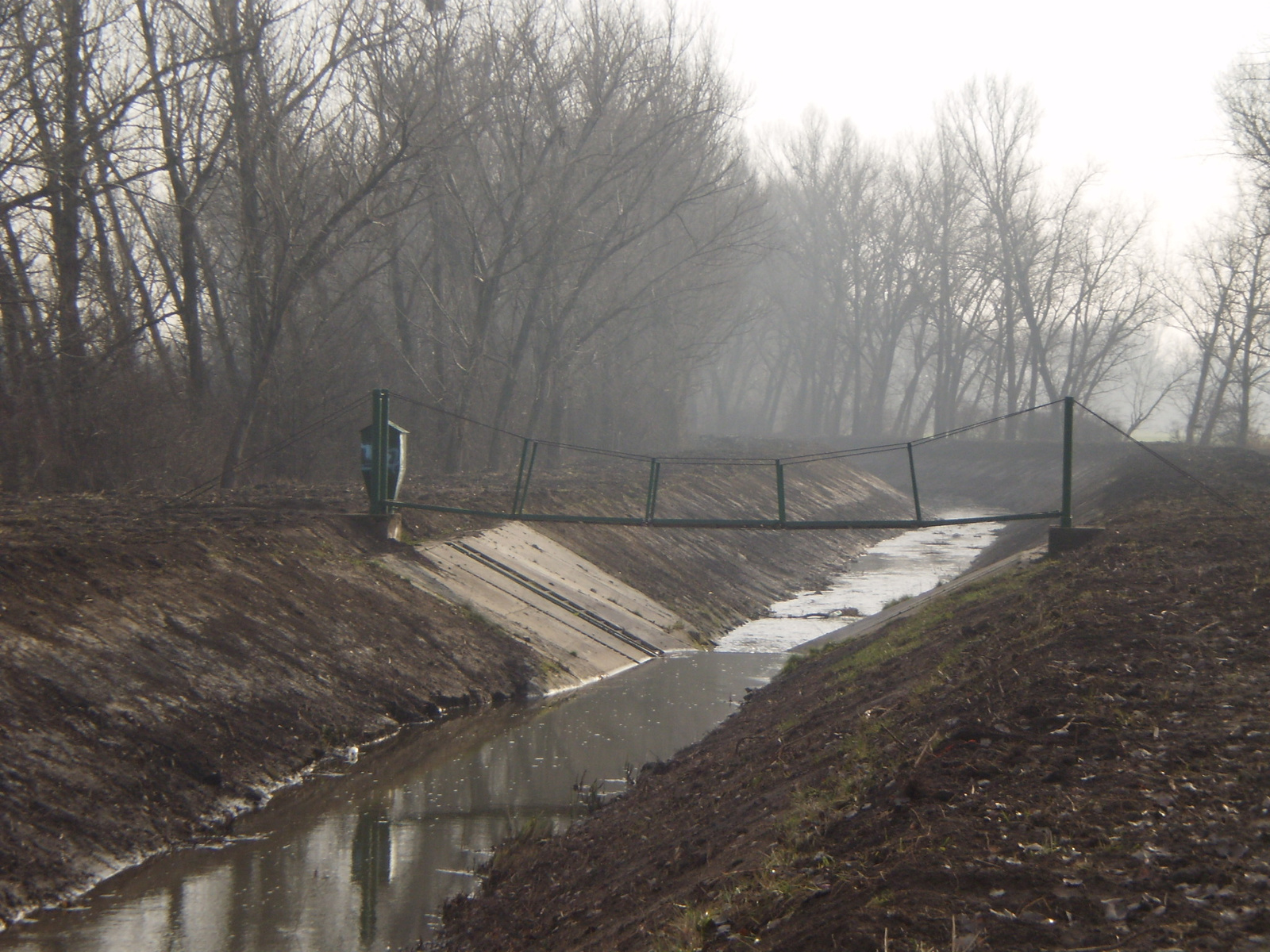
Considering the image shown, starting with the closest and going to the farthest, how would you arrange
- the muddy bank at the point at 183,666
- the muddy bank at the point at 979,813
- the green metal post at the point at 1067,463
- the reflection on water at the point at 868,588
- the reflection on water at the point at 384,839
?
the muddy bank at the point at 979,813
the reflection on water at the point at 384,839
the muddy bank at the point at 183,666
the green metal post at the point at 1067,463
the reflection on water at the point at 868,588

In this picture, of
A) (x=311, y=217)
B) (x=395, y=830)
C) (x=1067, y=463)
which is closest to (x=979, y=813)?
(x=395, y=830)

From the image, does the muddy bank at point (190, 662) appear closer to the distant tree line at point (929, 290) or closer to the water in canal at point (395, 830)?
the water in canal at point (395, 830)

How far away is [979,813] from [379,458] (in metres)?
11.7

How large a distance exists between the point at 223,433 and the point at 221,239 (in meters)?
7.32

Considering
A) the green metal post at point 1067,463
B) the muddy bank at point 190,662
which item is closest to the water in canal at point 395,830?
the muddy bank at point 190,662

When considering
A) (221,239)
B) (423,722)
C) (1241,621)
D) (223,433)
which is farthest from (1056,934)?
(221,239)

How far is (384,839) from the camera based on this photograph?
9008mm

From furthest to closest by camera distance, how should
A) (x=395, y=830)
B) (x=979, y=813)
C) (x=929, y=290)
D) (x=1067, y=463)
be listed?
(x=929, y=290)
(x=1067, y=463)
(x=395, y=830)
(x=979, y=813)

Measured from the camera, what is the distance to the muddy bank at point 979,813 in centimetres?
421

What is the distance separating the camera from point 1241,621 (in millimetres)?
8430

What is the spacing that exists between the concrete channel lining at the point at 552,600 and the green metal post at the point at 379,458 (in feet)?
3.05

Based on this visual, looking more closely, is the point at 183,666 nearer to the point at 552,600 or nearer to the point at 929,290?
the point at 552,600

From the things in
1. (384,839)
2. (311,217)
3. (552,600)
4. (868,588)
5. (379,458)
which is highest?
(311,217)

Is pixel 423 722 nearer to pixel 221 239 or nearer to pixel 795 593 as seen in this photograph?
pixel 795 593
